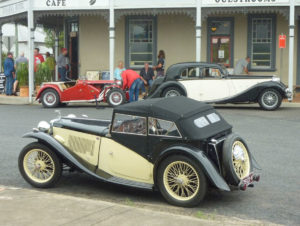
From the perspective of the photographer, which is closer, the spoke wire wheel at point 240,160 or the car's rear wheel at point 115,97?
the spoke wire wheel at point 240,160

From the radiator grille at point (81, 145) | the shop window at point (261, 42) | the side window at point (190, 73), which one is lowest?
the radiator grille at point (81, 145)

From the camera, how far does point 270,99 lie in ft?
57.5

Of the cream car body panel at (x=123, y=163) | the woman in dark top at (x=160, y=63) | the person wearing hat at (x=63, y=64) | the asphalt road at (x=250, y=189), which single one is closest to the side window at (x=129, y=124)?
the cream car body panel at (x=123, y=163)

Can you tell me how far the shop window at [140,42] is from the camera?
78.1 ft

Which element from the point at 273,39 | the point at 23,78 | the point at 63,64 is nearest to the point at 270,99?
the point at 273,39

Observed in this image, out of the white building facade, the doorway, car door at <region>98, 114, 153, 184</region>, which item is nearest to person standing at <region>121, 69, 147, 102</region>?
the white building facade

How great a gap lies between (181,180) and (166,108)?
3.24 ft

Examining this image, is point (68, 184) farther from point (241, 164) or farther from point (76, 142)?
point (241, 164)

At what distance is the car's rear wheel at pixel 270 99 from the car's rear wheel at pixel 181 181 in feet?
36.7

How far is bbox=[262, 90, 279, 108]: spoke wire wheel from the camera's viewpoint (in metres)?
17.5

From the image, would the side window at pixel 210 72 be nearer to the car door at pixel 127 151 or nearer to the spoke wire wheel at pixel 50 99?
the spoke wire wheel at pixel 50 99

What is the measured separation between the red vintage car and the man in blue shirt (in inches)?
149

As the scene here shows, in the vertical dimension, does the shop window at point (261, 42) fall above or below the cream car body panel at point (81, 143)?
above

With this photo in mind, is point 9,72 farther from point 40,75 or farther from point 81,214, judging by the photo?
point 81,214
